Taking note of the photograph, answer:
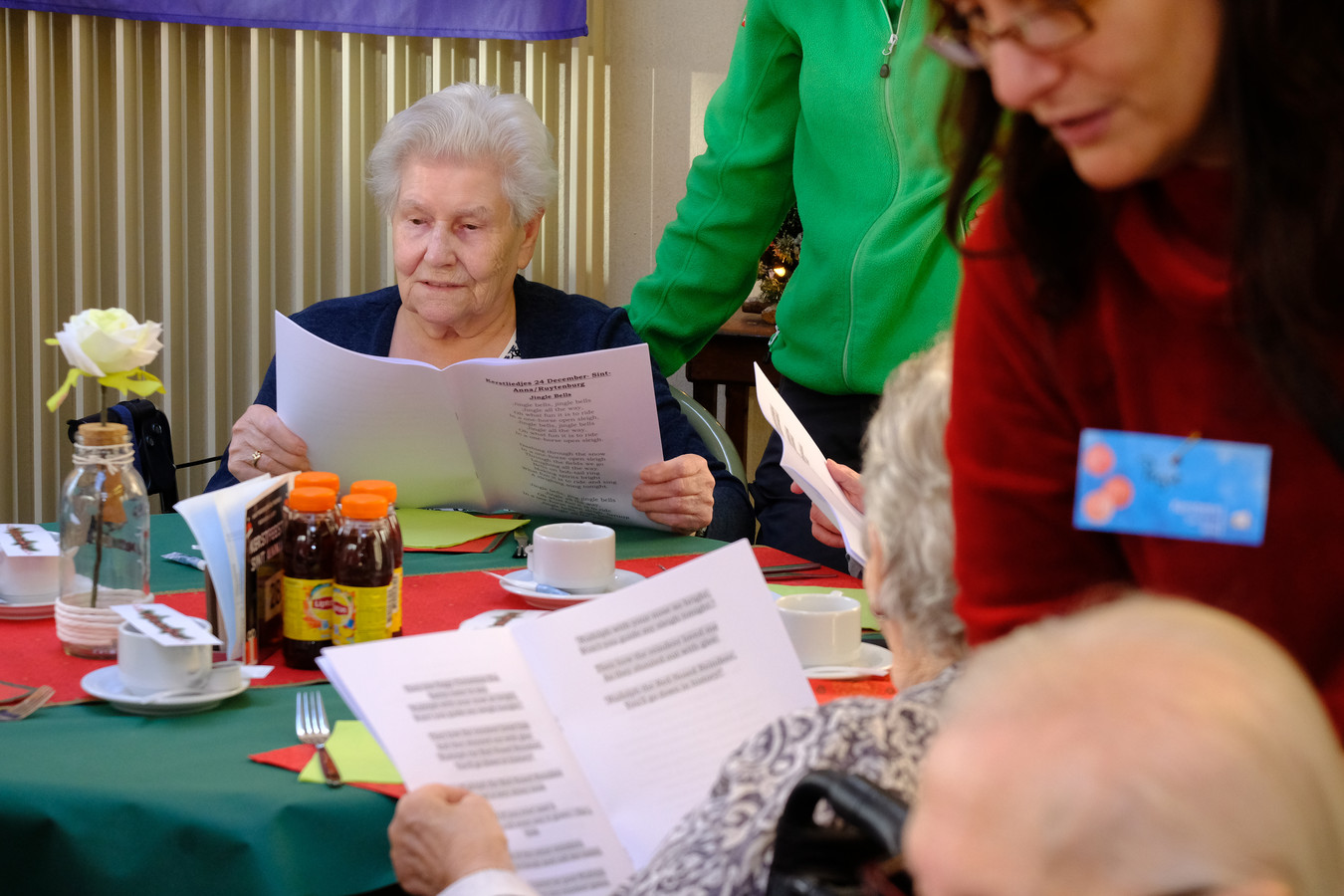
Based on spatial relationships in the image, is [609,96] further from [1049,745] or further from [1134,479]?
[1049,745]

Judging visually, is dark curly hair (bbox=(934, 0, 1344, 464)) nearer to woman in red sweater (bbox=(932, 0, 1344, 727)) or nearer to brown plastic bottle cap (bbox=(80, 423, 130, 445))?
woman in red sweater (bbox=(932, 0, 1344, 727))

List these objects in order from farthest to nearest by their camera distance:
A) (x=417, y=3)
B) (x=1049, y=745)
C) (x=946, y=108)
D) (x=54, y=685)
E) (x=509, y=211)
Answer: (x=417, y=3) → (x=509, y=211) → (x=54, y=685) → (x=946, y=108) → (x=1049, y=745)

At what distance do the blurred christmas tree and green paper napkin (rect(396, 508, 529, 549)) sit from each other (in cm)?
163

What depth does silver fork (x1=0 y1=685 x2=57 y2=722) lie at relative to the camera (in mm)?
1131

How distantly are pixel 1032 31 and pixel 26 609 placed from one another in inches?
47.1

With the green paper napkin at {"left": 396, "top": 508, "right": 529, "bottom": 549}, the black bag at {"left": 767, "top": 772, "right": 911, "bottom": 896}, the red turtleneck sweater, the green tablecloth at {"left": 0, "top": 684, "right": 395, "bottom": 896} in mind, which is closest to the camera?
the black bag at {"left": 767, "top": 772, "right": 911, "bottom": 896}

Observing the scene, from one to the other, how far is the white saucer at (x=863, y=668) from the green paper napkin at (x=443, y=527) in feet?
2.06

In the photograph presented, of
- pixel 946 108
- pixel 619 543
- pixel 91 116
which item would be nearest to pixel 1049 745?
pixel 946 108

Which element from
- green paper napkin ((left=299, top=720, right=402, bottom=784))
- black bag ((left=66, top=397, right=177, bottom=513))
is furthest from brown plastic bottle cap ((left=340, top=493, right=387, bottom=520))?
black bag ((left=66, top=397, right=177, bottom=513))

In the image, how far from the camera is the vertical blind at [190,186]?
3213 mm

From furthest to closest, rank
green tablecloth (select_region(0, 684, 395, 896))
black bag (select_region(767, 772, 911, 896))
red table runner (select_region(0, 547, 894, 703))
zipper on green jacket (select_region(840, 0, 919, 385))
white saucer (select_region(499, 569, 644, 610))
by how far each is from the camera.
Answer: zipper on green jacket (select_region(840, 0, 919, 385)) < white saucer (select_region(499, 569, 644, 610)) < red table runner (select_region(0, 547, 894, 703)) < green tablecloth (select_region(0, 684, 395, 896)) < black bag (select_region(767, 772, 911, 896))

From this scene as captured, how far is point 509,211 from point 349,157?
4.49 ft

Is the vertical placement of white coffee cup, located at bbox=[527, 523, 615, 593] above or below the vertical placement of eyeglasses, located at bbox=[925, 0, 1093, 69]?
below

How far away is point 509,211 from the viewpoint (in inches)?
90.7
